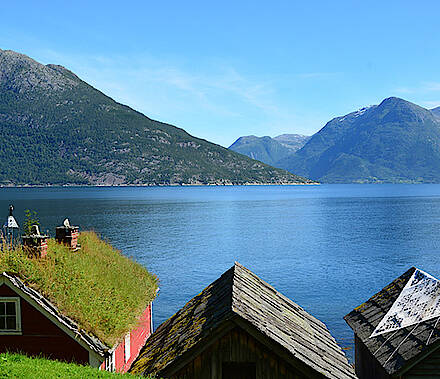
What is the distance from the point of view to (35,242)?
1650cm

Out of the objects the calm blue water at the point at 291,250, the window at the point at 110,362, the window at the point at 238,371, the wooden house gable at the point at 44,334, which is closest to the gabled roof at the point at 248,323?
the window at the point at 110,362

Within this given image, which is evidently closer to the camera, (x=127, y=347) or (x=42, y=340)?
(x=42, y=340)

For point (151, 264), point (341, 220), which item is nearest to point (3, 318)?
point (151, 264)

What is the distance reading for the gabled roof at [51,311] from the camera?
1517cm

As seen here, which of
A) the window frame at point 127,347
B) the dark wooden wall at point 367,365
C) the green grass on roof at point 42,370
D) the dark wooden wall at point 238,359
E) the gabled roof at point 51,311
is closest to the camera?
the dark wooden wall at point 238,359

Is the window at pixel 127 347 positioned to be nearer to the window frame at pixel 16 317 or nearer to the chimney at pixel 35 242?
the window frame at pixel 16 317

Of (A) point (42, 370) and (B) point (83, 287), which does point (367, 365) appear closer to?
(B) point (83, 287)

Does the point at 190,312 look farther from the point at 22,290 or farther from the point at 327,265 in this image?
the point at 327,265

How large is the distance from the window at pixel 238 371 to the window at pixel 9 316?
7.75 metres

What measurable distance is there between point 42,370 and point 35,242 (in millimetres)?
4667

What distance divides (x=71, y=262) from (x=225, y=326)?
7.88m

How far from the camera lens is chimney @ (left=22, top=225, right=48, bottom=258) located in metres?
16.4

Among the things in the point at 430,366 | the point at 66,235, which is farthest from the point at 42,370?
the point at 430,366

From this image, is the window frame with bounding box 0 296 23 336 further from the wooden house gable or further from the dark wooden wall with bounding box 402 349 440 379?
the dark wooden wall with bounding box 402 349 440 379
